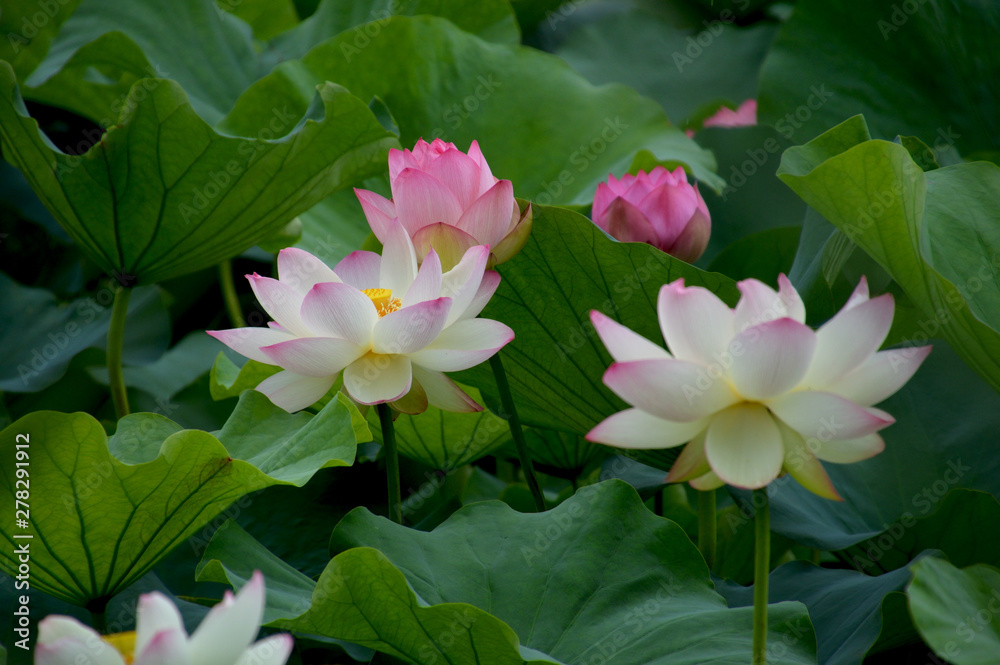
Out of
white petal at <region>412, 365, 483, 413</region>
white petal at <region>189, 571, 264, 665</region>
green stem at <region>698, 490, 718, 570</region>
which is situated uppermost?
white petal at <region>189, 571, 264, 665</region>

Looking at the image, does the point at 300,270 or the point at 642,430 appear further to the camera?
the point at 300,270

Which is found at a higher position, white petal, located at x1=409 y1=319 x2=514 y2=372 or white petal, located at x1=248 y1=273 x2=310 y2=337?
white petal, located at x1=248 y1=273 x2=310 y2=337

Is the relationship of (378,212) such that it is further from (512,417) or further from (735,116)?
(735,116)

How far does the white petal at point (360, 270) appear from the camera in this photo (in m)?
0.71

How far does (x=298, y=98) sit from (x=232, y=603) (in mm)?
1016

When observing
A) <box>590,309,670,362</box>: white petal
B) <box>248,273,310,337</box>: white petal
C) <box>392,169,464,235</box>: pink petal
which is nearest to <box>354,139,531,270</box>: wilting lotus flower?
<box>392,169,464,235</box>: pink petal

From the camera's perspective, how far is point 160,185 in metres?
0.91

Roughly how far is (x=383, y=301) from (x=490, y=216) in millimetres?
101

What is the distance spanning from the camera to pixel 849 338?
412mm

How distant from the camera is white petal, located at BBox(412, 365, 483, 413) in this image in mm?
632

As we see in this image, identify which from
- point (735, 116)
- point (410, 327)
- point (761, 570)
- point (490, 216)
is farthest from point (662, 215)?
point (735, 116)

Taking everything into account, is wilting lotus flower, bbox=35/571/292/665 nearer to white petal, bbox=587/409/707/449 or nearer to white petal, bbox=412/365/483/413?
white petal, bbox=587/409/707/449

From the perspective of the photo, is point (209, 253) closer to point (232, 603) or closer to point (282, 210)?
point (282, 210)

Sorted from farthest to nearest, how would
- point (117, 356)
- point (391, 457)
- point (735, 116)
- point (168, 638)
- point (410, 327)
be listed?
1. point (735, 116)
2. point (117, 356)
3. point (391, 457)
4. point (410, 327)
5. point (168, 638)
